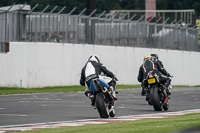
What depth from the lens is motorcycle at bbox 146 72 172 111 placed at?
20.9 m

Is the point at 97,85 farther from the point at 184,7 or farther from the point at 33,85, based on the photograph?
the point at 184,7

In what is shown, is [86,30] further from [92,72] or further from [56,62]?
[92,72]

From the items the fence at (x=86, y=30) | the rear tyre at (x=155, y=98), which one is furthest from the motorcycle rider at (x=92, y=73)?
the fence at (x=86, y=30)

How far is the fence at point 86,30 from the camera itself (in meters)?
43.2

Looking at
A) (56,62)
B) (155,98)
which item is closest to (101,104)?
(155,98)

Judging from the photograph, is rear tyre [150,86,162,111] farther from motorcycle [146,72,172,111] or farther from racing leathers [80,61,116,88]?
racing leathers [80,61,116,88]

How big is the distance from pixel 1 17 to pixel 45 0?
13.0 m

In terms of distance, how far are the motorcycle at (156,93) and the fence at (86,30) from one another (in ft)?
74.4

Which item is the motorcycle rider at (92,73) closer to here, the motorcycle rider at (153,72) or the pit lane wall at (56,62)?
the motorcycle rider at (153,72)

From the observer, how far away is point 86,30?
1886 inches

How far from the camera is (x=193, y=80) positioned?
62.7 metres


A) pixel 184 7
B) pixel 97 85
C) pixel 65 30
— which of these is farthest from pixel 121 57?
pixel 184 7

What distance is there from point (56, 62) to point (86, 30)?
4.19 meters

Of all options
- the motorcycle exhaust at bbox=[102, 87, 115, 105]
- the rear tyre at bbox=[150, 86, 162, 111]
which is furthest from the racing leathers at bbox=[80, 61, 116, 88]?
the rear tyre at bbox=[150, 86, 162, 111]
